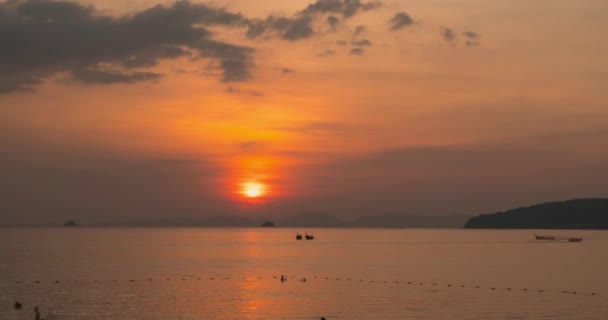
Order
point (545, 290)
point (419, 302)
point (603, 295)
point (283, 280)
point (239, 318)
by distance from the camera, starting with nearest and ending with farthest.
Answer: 1. point (239, 318)
2. point (419, 302)
3. point (603, 295)
4. point (545, 290)
5. point (283, 280)

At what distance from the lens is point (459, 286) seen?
82375mm

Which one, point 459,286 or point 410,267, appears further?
point 410,267

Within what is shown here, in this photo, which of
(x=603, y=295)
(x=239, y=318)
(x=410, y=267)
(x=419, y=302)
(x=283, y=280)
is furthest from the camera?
(x=410, y=267)

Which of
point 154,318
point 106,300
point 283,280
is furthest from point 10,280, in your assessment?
point 154,318

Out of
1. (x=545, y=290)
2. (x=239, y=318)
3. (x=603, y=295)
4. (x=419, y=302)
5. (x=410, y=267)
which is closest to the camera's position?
(x=239, y=318)

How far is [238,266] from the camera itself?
120312mm

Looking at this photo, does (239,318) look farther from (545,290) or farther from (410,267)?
(410,267)

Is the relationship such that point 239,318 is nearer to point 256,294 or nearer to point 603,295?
point 256,294

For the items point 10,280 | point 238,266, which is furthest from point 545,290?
point 10,280

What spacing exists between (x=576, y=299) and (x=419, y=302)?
637 inches

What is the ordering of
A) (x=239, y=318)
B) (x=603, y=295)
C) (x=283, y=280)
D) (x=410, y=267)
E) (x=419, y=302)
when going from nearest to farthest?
(x=239, y=318), (x=419, y=302), (x=603, y=295), (x=283, y=280), (x=410, y=267)

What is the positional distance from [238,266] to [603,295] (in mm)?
62993

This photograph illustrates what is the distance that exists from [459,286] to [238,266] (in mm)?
47838

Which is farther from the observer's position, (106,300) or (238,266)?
(238,266)
